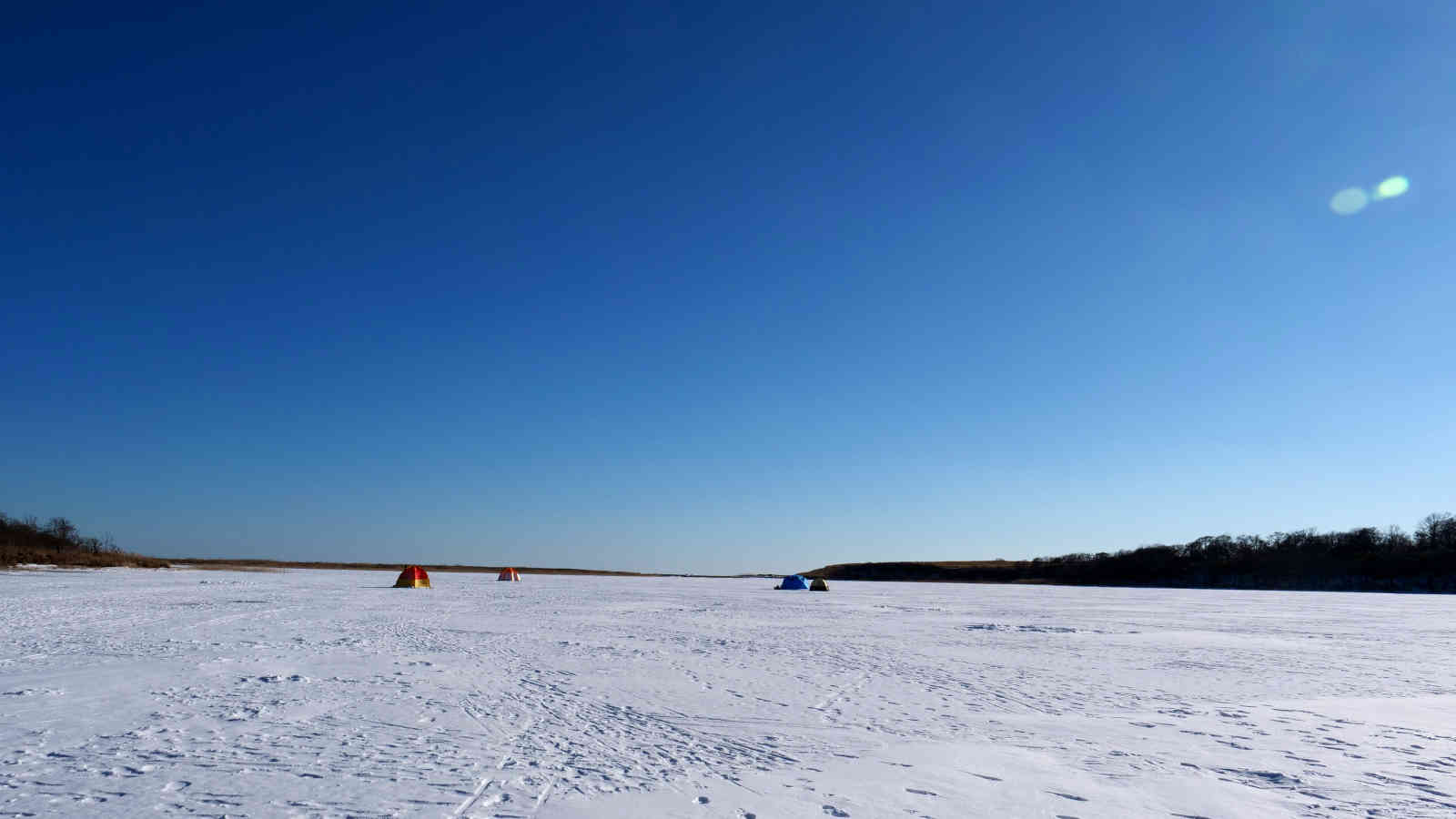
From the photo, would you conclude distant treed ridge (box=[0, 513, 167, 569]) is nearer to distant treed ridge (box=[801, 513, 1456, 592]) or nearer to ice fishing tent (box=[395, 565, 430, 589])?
ice fishing tent (box=[395, 565, 430, 589])

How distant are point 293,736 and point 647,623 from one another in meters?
9.85

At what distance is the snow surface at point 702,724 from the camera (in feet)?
14.5

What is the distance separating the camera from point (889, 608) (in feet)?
70.9

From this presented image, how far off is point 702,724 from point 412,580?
84.4 ft

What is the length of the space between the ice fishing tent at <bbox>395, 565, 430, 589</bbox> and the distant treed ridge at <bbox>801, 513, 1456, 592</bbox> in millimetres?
48985

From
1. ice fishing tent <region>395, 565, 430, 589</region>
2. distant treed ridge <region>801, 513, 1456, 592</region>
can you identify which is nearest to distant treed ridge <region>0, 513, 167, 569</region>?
ice fishing tent <region>395, 565, 430, 589</region>

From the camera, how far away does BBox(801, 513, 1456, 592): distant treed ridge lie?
184 ft

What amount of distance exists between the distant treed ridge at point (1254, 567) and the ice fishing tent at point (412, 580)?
49.0m

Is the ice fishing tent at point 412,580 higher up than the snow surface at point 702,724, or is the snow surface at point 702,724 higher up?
the ice fishing tent at point 412,580

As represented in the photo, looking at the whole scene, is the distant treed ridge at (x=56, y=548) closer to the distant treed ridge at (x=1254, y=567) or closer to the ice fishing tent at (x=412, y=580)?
the ice fishing tent at (x=412, y=580)

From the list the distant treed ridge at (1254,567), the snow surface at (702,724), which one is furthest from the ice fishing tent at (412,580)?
the distant treed ridge at (1254,567)

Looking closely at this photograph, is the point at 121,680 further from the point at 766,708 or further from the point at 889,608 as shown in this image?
the point at 889,608

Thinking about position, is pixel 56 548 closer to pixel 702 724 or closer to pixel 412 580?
pixel 412 580

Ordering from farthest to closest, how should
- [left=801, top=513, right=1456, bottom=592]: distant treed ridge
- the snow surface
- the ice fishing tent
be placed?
[left=801, top=513, right=1456, bottom=592]: distant treed ridge < the ice fishing tent < the snow surface
